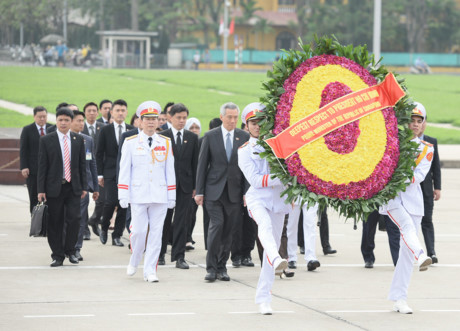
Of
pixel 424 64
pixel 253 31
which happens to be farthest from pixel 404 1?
pixel 253 31

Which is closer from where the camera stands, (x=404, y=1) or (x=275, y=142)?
(x=275, y=142)

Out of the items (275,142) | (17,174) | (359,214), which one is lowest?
(17,174)

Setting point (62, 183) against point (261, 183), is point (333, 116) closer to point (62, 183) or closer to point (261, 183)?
point (261, 183)

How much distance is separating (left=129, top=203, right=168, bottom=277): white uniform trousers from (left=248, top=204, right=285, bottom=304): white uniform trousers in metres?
1.79

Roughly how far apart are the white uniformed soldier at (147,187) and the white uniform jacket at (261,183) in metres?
1.58

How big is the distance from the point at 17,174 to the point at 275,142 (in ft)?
41.9

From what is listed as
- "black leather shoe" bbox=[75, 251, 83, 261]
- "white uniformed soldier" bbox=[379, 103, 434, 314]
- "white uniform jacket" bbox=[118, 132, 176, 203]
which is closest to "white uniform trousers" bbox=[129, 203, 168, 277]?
"white uniform jacket" bbox=[118, 132, 176, 203]

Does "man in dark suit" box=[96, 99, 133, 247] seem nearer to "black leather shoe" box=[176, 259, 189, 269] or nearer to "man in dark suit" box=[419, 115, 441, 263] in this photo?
"black leather shoe" box=[176, 259, 189, 269]

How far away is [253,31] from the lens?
9100 centimetres

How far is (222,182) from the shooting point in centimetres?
1094

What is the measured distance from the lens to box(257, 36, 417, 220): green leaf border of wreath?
8.48 metres

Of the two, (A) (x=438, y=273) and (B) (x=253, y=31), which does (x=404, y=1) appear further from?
(A) (x=438, y=273)

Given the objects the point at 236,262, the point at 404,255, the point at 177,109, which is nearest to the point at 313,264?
the point at 236,262

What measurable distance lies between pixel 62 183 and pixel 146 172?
4.16 ft
